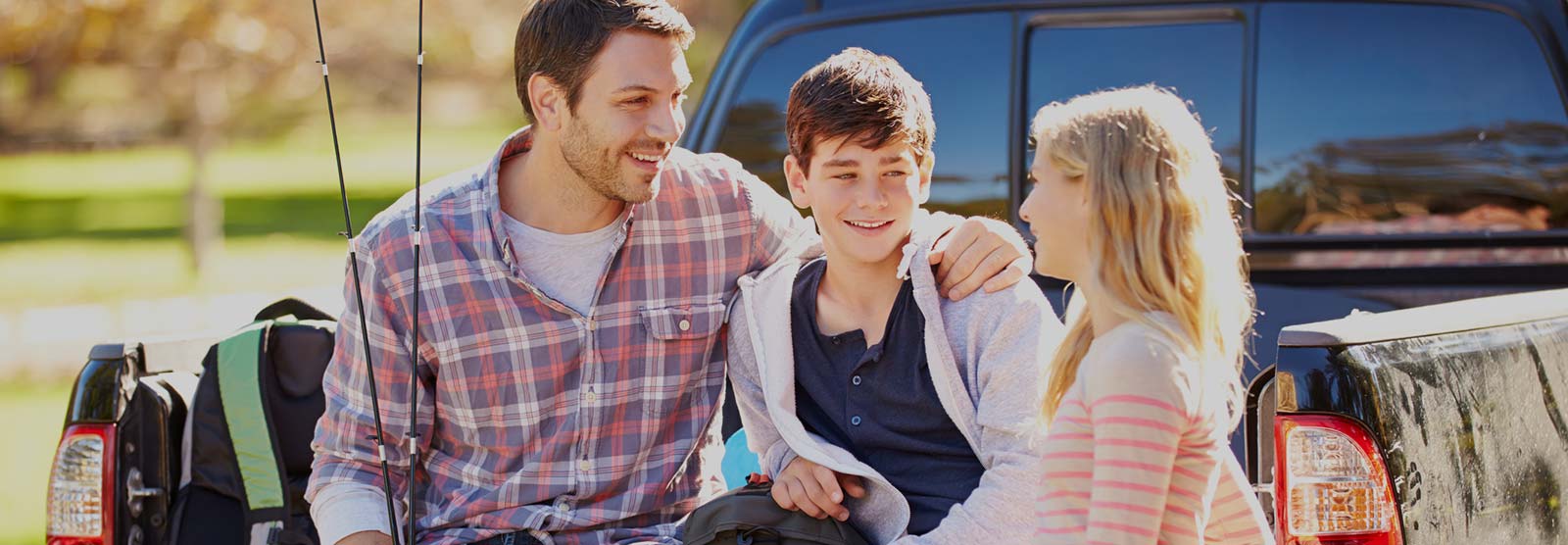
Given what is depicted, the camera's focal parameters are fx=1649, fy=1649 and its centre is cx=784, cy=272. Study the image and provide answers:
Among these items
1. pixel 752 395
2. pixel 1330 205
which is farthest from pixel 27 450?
pixel 1330 205

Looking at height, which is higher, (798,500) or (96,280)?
(96,280)

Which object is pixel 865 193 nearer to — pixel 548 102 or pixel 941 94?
pixel 548 102

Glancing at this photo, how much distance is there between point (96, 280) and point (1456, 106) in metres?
16.9

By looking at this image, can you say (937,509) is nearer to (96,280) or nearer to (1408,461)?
(1408,461)

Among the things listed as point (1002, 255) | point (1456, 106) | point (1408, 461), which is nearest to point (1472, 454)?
point (1408, 461)

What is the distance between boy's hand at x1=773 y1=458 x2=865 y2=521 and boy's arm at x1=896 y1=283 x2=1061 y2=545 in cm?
13

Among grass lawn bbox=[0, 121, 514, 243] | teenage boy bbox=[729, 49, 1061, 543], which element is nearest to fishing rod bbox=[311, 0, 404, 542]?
teenage boy bbox=[729, 49, 1061, 543]

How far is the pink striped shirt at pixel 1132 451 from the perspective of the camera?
6.98 feet

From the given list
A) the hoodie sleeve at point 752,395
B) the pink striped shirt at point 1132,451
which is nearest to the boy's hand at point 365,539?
the hoodie sleeve at point 752,395

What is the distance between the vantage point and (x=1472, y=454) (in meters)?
2.58

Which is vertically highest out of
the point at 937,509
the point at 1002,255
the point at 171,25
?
the point at 171,25

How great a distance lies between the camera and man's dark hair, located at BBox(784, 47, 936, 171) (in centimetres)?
284

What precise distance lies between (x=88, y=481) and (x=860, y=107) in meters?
1.60

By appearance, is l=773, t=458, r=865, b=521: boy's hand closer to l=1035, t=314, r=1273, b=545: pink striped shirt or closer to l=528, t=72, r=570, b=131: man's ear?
l=1035, t=314, r=1273, b=545: pink striped shirt
